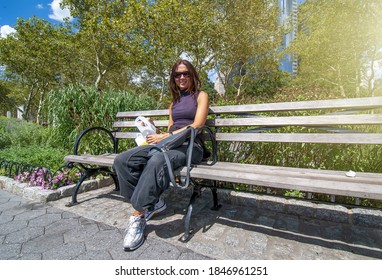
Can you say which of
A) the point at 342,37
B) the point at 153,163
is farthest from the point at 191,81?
the point at 342,37

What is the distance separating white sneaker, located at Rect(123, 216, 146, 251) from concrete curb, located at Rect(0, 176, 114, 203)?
1569 millimetres

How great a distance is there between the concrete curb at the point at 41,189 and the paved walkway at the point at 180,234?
133mm

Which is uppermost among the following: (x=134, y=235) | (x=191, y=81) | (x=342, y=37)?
(x=342, y=37)

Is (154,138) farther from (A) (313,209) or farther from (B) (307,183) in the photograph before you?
(A) (313,209)

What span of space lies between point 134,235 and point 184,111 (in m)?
1.33

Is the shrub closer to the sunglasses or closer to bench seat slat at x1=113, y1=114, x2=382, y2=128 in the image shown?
the sunglasses

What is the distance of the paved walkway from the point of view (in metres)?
1.73

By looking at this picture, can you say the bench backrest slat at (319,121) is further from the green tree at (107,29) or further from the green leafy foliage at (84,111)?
the green tree at (107,29)

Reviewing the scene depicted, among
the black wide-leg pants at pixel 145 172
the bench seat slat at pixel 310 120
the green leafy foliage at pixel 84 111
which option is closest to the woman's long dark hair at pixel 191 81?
the bench seat slat at pixel 310 120

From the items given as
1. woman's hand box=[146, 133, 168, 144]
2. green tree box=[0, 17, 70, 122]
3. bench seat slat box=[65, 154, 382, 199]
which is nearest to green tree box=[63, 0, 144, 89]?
green tree box=[0, 17, 70, 122]

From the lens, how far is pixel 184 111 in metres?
2.46

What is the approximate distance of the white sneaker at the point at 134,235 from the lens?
1768 millimetres
